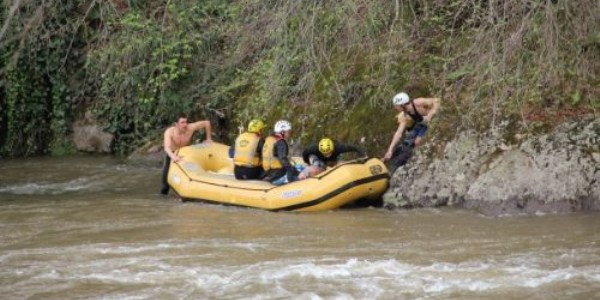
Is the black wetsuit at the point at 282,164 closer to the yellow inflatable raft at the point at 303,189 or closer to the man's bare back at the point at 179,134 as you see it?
the yellow inflatable raft at the point at 303,189

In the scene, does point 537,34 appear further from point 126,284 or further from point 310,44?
point 126,284

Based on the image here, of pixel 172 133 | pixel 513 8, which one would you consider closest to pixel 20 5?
pixel 172 133

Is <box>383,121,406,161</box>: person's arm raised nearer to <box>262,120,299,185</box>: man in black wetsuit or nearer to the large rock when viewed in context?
<box>262,120,299,185</box>: man in black wetsuit

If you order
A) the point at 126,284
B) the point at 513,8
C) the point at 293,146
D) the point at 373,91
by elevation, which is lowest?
the point at 126,284

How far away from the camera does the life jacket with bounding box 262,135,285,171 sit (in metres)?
11.4

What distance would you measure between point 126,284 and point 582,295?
3.42m

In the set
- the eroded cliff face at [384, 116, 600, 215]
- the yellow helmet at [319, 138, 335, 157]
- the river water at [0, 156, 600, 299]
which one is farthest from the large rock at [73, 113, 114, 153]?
the eroded cliff face at [384, 116, 600, 215]

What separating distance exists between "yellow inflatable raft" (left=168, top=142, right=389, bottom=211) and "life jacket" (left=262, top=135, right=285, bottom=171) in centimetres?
31

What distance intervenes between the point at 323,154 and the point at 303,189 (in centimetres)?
72

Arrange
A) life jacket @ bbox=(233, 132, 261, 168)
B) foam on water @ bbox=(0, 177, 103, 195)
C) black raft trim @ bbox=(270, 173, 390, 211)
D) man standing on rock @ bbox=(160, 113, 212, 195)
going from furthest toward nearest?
foam on water @ bbox=(0, 177, 103, 195) < man standing on rock @ bbox=(160, 113, 212, 195) < life jacket @ bbox=(233, 132, 261, 168) < black raft trim @ bbox=(270, 173, 390, 211)

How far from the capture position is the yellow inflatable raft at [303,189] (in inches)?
413

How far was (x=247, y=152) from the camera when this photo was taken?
11570 mm

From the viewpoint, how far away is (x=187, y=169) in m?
11.9

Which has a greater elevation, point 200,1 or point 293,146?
point 200,1
